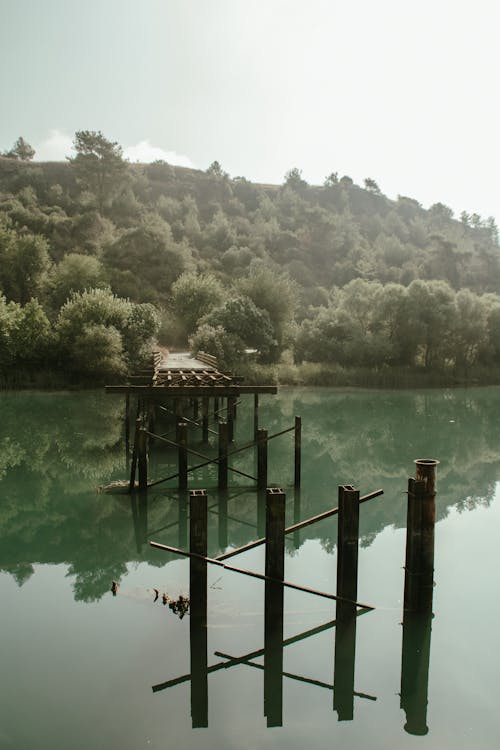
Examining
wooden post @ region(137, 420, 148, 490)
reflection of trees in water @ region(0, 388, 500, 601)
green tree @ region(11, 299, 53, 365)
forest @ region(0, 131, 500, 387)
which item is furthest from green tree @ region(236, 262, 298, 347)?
wooden post @ region(137, 420, 148, 490)

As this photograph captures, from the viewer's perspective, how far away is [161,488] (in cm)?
1711

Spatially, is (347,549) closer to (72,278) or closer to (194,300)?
(194,300)

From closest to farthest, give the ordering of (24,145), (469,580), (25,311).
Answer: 1. (469,580)
2. (25,311)
3. (24,145)

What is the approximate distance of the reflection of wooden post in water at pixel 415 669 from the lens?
7.39 meters

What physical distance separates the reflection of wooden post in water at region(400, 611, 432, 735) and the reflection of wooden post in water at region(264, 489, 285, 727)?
5.27ft

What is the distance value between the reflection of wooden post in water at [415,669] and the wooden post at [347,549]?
89cm

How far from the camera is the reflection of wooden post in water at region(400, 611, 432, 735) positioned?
24.3 ft

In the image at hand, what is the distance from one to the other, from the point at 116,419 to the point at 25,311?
15763 mm

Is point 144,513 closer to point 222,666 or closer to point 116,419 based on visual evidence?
point 222,666

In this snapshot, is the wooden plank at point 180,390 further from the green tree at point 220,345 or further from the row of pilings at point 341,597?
the green tree at point 220,345

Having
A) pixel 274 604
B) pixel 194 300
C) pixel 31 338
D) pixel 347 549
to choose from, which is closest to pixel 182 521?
pixel 274 604

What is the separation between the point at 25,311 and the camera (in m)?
41.5

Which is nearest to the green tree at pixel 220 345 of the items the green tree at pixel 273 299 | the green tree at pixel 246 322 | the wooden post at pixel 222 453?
the green tree at pixel 246 322

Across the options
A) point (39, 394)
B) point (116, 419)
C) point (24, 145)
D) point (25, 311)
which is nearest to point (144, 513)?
point (116, 419)
